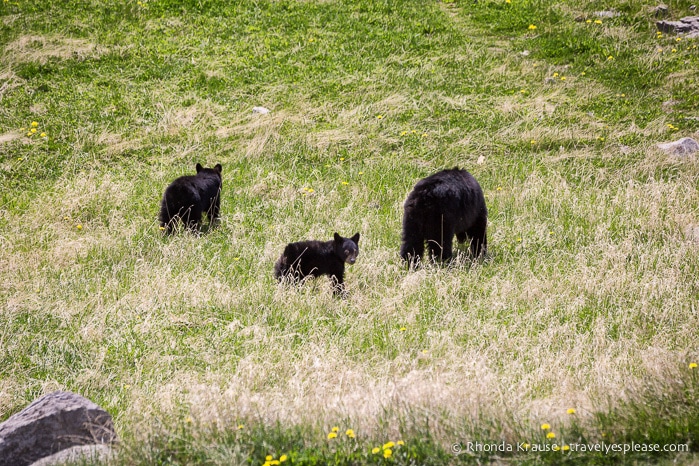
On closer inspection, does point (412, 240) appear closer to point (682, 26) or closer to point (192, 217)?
point (192, 217)

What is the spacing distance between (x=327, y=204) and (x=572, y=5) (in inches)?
447

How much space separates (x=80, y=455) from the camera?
444cm

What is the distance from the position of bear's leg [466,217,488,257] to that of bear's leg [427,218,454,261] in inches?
23.9

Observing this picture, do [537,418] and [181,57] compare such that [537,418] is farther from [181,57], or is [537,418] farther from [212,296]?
[181,57]

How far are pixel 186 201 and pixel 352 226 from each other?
221 cm

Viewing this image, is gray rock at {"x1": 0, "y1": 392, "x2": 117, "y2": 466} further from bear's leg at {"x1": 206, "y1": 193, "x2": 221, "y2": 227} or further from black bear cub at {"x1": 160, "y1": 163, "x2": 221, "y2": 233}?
bear's leg at {"x1": 206, "y1": 193, "x2": 221, "y2": 227}

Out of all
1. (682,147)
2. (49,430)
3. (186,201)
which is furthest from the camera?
(682,147)

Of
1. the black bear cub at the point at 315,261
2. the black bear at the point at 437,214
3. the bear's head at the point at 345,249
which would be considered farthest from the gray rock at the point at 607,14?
the bear's head at the point at 345,249

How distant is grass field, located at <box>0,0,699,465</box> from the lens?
15.4 feet

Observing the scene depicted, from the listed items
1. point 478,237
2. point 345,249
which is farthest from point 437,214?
point 345,249

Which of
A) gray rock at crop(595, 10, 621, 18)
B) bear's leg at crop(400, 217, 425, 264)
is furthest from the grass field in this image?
bear's leg at crop(400, 217, 425, 264)

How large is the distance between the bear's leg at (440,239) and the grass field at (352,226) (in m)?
0.35

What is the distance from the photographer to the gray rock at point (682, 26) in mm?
16094

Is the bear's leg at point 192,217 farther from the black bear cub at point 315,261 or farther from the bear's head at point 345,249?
the bear's head at point 345,249
